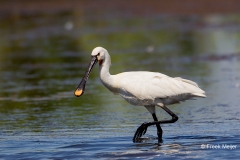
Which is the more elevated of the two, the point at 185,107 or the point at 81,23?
the point at 81,23

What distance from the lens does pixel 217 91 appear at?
13.0 meters

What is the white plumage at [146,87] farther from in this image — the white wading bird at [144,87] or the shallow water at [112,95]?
the shallow water at [112,95]

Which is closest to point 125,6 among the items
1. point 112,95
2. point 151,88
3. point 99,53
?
point 112,95

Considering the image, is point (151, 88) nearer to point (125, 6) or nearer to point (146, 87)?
point (146, 87)

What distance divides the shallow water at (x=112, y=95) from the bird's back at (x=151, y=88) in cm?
56

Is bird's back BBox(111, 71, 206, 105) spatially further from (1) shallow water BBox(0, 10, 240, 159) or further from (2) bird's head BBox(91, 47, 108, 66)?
(1) shallow water BBox(0, 10, 240, 159)

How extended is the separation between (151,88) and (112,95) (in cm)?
395

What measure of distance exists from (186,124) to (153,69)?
6.01m

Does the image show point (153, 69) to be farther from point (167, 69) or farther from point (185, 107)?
point (185, 107)

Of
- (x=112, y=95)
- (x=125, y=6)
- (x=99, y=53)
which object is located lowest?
(x=99, y=53)

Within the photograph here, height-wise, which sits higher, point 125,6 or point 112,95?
point 125,6

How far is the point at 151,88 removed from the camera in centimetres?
934

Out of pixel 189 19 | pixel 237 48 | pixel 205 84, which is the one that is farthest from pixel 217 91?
pixel 189 19

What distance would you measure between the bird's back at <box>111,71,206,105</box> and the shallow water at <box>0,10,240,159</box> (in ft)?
1.85
